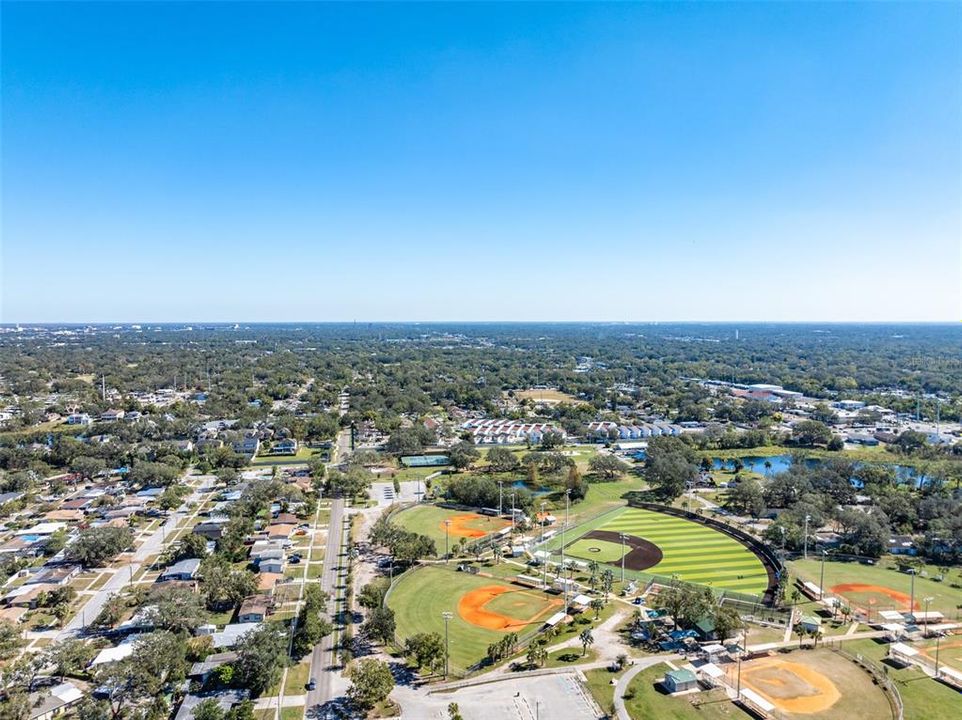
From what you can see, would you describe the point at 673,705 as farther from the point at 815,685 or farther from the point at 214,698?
the point at 214,698

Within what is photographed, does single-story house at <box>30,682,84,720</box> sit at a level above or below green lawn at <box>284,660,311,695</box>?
above

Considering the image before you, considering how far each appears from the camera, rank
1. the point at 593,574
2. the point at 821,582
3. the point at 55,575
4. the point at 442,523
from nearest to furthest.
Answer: the point at 821,582
the point at 593,574
the point at 55,575
the point at 442,523

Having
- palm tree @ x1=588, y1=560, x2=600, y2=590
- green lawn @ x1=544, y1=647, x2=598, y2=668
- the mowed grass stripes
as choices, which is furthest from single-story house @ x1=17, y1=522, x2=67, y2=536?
the mowed grass stripes

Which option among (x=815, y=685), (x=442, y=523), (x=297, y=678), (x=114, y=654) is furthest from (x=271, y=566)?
(x=815, y=685)

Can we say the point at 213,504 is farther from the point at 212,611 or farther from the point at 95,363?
the point at 95,363

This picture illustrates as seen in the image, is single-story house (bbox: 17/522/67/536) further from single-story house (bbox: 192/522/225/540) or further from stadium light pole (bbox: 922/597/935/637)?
stadium light pole (bbox: 922/597/935/637)

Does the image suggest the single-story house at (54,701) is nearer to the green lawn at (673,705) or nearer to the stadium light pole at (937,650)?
the green lawn at (673,705)
